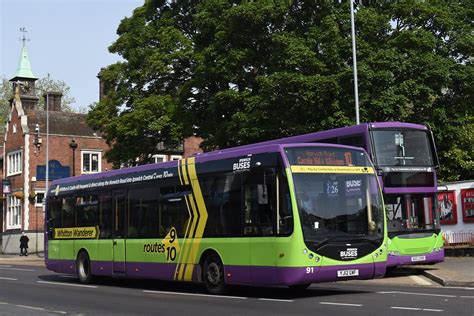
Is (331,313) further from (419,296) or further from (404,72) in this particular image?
(404,72)

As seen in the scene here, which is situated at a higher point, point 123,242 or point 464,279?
point 123,242

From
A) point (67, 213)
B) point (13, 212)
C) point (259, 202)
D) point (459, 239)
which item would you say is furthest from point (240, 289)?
point (13, 212)

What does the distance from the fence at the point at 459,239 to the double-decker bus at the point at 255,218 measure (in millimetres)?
12569

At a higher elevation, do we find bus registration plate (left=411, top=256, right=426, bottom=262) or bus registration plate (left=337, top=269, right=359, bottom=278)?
bus registration plate (left=337, top=269, right=359, bottom=278)

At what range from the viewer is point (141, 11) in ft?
125

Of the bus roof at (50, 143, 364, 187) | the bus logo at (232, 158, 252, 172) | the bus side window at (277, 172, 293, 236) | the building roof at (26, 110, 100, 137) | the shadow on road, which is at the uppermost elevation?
the building roof at (26, 110, 100, 137)

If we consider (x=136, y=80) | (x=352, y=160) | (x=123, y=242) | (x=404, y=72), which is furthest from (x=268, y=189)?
(x=136, y=80)

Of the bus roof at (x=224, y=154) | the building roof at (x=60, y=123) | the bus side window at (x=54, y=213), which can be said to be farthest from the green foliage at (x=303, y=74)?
the building roof at (x=60, y=123)

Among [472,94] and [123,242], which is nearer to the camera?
[123,242]

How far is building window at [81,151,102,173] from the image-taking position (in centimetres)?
5478

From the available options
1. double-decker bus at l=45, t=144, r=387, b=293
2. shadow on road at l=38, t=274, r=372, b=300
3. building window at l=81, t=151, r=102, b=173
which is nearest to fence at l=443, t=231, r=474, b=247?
shadow on road at l=38, t=274, r=372, b=300

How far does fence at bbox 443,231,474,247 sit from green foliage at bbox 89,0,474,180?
17.2 ft

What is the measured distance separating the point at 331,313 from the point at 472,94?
847 inches

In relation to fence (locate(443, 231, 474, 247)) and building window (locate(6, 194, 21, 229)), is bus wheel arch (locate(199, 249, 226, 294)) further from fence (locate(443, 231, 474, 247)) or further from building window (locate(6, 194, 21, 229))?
building window (locate(6, 194, 21, 229))
